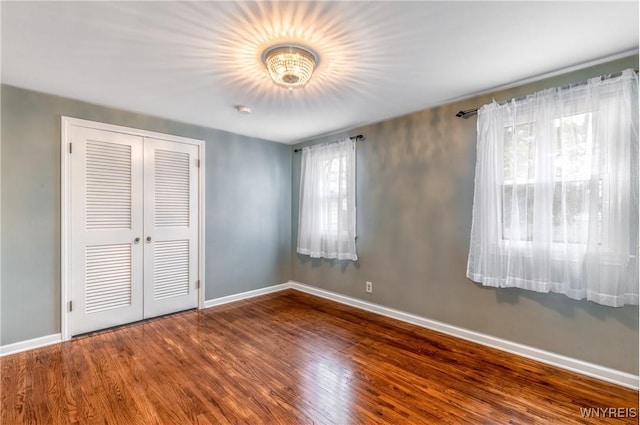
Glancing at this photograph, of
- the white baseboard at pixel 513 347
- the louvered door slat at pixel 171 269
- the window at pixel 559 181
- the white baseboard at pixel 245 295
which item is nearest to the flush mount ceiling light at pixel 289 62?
the window at pixel 559 181

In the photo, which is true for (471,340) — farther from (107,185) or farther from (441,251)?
(107,185)

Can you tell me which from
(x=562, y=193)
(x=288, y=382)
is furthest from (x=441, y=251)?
(x=288, y=382)

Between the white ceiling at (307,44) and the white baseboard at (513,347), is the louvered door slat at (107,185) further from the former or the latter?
the white baseboard at (513,347)

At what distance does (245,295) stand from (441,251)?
109 inches

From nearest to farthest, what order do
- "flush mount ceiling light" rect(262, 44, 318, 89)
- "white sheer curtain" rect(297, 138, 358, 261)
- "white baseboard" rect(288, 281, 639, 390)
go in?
"flush mount ceiling light" rect(262, 44, 318, 89) < "white baseboard" rect(288, 281, 639, 390) < "white sheer curtain" rect(297, 138, 358, 261)

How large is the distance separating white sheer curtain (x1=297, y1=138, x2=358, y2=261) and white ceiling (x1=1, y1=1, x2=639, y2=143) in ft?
3.78

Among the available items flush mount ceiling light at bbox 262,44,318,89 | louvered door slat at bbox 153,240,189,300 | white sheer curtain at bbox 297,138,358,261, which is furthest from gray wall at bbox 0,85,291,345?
flush mount ceiling light at bbox 262,44,318,89

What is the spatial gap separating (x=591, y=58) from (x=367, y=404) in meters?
2.93

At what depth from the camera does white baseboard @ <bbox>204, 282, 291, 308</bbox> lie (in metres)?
3.85

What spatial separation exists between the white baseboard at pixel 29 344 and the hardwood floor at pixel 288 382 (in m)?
0.09

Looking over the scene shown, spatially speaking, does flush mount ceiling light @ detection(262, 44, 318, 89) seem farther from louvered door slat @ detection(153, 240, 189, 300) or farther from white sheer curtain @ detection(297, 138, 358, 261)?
louvered door slat @ detection(153, 240, 189, 300)

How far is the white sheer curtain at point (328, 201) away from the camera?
384 cm

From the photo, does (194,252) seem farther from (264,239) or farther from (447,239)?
(447,239)

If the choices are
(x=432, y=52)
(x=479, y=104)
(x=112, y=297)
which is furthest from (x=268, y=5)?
(x=112, y=297)
